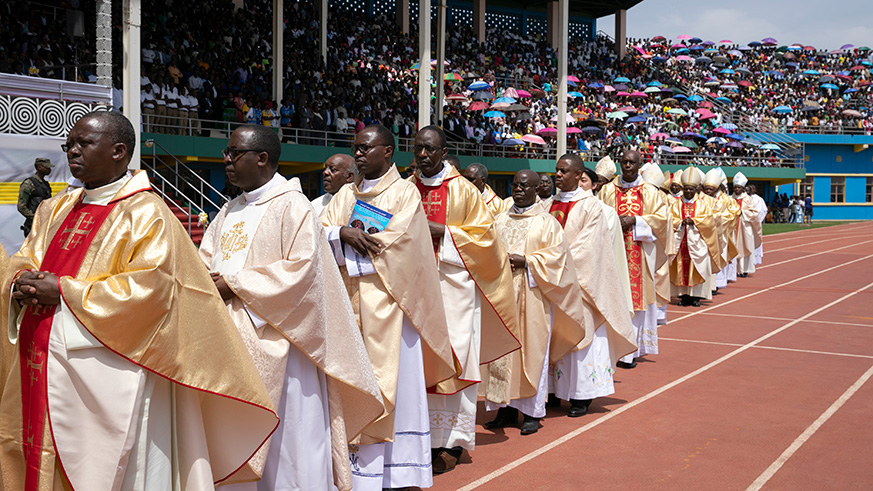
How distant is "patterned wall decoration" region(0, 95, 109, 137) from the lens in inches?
427

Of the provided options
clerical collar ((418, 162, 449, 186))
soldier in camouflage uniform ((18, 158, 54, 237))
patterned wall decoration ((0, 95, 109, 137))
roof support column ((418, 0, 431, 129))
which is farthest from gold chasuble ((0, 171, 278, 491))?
roof support column ((418, 0, 431, 129))

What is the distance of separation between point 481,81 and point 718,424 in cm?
2451

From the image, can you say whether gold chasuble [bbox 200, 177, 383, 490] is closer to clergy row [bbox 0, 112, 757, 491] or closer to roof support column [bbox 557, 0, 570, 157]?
clergy row [bbox 0, 112, 757, 491]

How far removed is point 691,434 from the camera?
641 centimetres

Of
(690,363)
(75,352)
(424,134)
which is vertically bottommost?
(690,363)

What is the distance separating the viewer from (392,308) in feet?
15.9

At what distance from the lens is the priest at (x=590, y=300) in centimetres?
712

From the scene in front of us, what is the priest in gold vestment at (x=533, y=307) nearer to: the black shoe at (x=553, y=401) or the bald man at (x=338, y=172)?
the black shoe at (x=553, y=401)

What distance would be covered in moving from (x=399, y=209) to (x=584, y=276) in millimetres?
2812

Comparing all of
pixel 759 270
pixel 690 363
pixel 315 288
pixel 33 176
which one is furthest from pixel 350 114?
pixel 315 288

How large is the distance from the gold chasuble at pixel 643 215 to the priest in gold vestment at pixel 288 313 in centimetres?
A: 593

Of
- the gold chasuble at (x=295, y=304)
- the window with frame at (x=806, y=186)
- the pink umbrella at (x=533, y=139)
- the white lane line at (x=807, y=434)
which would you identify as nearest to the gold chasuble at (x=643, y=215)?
the white lane line at (x=807, y=434)

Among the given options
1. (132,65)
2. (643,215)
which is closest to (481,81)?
(132,65)

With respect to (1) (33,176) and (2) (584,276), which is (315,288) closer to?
(2) (584,276)
